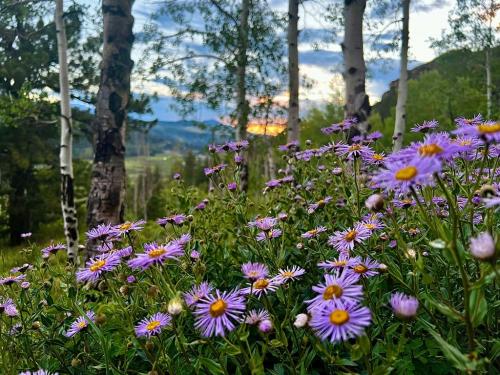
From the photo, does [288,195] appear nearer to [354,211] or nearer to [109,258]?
[354,211]

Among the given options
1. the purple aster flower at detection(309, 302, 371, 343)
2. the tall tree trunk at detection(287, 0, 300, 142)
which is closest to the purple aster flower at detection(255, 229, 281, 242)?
the purple aster flower at detection(309, 302, 371, 343)

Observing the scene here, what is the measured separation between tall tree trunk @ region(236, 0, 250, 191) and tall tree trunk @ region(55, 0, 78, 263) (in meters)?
3.91

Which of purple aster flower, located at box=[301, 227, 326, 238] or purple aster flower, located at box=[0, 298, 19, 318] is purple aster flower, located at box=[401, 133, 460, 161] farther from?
purple aster flower, located at box=[0, 298, 19, 318]

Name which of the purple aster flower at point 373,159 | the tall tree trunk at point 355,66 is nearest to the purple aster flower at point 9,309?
the purple aster flower at point 373,159

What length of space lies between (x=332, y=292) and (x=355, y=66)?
5527mm

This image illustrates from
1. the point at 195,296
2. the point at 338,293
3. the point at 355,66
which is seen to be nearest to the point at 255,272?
the point at 195,296

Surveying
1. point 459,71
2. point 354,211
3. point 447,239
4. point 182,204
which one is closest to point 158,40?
point 182,204

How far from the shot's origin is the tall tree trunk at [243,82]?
10438 mm

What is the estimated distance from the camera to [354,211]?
228cm

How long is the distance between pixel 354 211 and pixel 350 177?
→ 1.33 ft

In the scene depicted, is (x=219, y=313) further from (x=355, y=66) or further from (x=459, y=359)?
(x=355, y=66)

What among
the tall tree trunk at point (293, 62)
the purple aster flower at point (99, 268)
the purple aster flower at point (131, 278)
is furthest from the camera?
the tall tree trunk at point (293, 62)

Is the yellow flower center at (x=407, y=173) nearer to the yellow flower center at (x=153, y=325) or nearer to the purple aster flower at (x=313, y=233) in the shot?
the yellow flower center at (x=153, y=325)

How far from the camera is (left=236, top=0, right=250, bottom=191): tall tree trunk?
10438 millimetres
